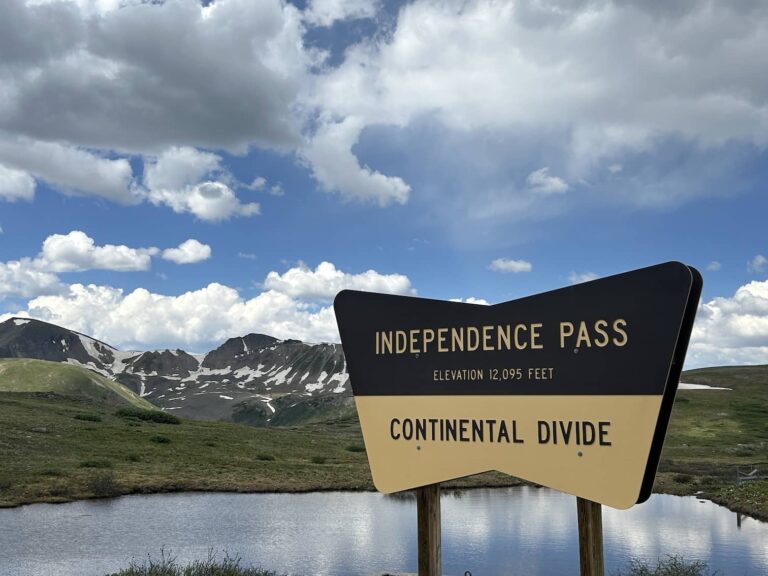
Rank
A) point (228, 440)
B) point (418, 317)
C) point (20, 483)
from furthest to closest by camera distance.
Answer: point (228, 440) → point (20, 483) → point (418, 317)

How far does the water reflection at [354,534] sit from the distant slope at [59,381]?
469 feet

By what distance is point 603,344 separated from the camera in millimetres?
8281

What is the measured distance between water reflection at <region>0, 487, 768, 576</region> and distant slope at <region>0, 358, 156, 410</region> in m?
143

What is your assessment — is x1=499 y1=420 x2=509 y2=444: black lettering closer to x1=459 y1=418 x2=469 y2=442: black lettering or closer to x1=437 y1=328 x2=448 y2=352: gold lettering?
x1=459 y1=418 x2=469 y2=442: black lettering

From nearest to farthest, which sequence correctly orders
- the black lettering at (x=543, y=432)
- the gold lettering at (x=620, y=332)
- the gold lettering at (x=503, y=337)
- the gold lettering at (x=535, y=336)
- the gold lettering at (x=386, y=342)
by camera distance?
the gold lettering at (x=620, y=332), the black lettering at (x=543, y=432), the gold lettering at (x=535, y=336), the gold lettering at (x=503, y=337), the gold lettering at (x=386, y=342)

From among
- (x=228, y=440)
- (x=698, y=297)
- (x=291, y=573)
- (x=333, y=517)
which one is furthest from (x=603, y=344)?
(x=228, y=440)

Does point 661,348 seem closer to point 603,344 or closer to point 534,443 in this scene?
point 603,344

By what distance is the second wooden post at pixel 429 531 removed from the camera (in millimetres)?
10133

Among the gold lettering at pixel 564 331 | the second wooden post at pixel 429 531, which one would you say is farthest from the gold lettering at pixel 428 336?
the second wooden post at pixel 429 531

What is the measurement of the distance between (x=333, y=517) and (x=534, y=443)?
89.8 feet

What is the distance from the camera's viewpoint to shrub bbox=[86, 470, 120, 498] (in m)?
39.8

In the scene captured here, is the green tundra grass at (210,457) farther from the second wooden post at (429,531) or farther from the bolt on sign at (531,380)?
the bolt on sign at (531,380)

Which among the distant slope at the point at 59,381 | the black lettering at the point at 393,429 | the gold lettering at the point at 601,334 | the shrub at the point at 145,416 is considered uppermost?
the distant slope at the point at 59,381

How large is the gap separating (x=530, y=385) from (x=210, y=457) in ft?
180
